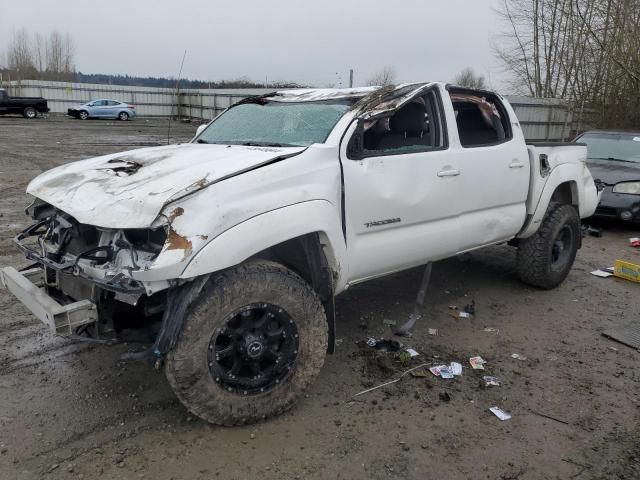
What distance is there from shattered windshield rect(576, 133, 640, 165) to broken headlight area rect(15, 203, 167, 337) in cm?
846

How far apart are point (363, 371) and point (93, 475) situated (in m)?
1.76

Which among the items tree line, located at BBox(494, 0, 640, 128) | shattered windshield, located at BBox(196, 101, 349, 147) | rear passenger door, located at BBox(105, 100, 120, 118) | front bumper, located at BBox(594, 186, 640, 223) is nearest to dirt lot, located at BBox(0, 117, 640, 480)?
shattered windshield, located at BBox(196, 101, 349, 147)

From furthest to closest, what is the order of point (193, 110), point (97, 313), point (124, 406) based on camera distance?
point (193, 110) → point (124, 406) → point (97, 313)

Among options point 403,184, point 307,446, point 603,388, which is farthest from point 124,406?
point 603,388

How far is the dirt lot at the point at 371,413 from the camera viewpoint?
2.72 meters

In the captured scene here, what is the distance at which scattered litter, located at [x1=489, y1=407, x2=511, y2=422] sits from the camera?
125 inches

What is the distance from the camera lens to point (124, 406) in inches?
125

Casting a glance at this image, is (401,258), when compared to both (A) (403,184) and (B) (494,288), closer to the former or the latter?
(A) (403,184)

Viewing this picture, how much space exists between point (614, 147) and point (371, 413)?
813cm

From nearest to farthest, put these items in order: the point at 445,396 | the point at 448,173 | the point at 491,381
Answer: the point at 445,396 < the point at 491,381 < the point at 448,173

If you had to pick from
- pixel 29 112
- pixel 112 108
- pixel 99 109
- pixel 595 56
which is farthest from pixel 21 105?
pixel 595 56

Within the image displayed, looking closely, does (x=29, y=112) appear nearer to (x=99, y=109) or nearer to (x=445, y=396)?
(x=99, y=109)

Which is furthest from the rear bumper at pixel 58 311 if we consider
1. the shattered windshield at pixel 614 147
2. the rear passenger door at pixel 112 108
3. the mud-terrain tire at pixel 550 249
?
the rear passenger door at pixel 112 108

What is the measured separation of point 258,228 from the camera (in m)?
2.81
